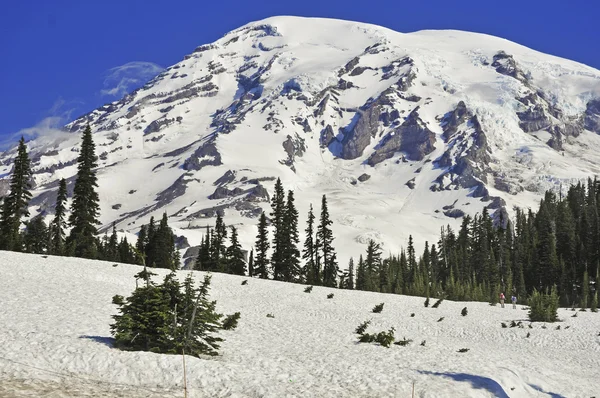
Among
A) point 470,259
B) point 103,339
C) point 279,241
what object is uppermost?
point 470,259

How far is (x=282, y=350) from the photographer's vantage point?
2762 centimetres

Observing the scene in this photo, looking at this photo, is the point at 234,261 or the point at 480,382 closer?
the point at 480,382

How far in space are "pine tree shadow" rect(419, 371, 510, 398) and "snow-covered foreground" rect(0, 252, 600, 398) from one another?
2.8 inches

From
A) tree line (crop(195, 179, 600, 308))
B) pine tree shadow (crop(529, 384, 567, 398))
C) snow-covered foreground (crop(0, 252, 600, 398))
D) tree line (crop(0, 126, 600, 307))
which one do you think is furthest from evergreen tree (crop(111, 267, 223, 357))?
tree line (crop(195, 179, 600, 308))

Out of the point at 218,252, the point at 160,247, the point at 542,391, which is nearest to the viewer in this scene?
the point at 542,391

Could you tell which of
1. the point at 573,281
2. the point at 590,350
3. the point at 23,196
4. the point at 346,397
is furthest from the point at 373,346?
the point at 573,281

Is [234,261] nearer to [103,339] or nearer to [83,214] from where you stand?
[83,214]

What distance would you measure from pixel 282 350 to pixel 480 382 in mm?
9558

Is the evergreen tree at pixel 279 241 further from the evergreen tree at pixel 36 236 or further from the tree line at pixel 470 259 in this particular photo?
the evergreen tree at pixel 36 236

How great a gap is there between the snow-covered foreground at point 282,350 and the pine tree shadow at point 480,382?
0.07 metres

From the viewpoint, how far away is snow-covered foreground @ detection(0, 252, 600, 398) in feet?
63.0

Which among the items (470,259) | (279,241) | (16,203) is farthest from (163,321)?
(470,259)

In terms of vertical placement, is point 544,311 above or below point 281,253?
below

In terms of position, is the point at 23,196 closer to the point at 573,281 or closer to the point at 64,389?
the point at 64,389
